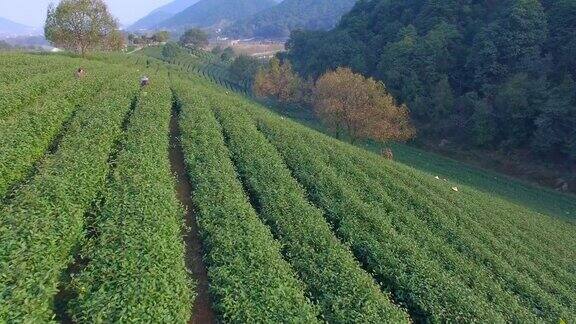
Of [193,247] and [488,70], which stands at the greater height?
[488,70]

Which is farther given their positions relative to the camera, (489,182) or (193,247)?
(489,182)

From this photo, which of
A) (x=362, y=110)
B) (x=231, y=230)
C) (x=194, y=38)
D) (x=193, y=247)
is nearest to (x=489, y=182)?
(x=362, y=110)

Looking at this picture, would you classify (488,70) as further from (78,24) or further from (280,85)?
(78,24)

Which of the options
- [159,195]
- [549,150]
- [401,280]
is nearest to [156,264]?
[159,195]

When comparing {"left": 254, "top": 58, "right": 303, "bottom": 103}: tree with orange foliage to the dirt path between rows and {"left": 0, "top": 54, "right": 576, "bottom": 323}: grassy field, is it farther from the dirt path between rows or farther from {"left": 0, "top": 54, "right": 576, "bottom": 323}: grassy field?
the dirt path between rows

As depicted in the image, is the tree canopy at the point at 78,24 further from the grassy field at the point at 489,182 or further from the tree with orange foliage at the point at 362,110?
the grassy field at the point at 489,182

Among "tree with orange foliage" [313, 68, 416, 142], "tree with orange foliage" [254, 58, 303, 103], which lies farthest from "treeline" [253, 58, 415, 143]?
"tree with orange foliage" [254, 58, 303, 103]

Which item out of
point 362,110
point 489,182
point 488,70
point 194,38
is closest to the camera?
point 489,182

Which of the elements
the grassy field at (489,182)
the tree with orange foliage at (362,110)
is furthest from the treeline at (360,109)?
the grassy field at (489,182)
